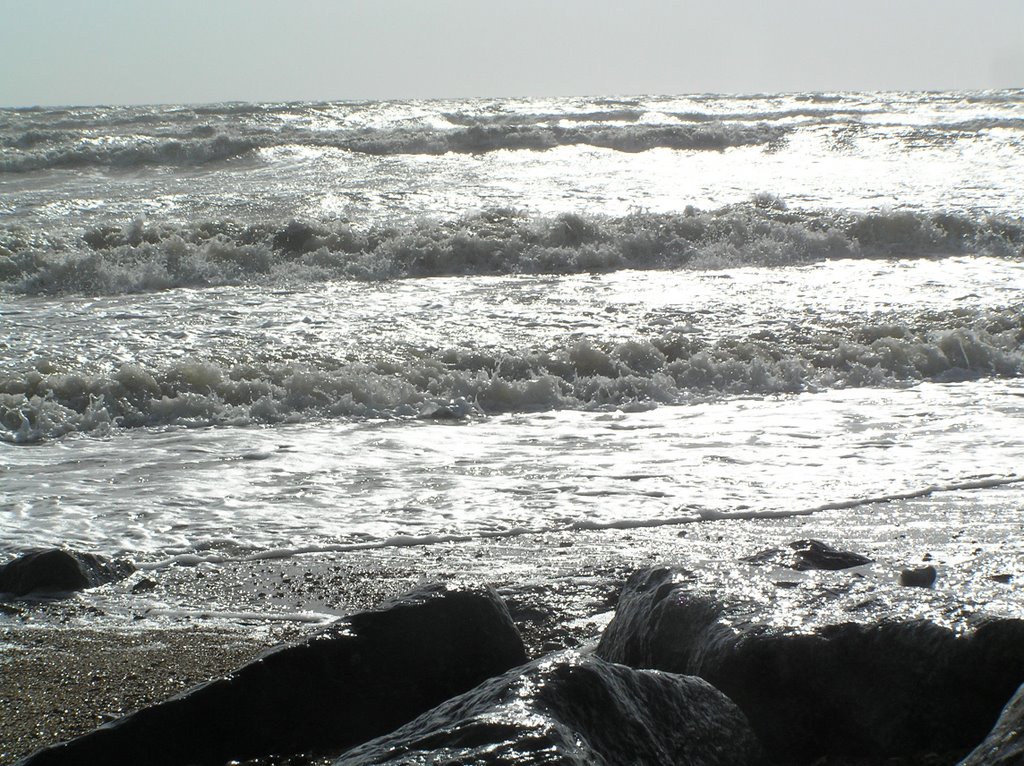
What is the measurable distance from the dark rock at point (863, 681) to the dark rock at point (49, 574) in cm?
242

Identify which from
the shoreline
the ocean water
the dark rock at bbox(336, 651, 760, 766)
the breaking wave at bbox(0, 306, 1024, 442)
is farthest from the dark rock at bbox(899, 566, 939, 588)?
the breaking wave at bbox(0, 306, 1024, 442)

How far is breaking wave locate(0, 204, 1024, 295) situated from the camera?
10773 millimetres

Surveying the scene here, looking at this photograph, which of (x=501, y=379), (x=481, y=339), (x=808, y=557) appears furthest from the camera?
(x=481, y=339)

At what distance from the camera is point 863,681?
245 centimetres

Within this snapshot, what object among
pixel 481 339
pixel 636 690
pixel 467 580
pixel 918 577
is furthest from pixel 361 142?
pixel 636 690

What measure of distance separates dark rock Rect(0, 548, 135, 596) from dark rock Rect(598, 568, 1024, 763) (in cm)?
242

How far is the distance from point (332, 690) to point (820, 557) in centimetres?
171

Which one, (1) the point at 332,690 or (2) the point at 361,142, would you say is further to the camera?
(2) the point at 361,142

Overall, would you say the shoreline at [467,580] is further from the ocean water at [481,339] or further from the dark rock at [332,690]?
the dark rock at [332,690]

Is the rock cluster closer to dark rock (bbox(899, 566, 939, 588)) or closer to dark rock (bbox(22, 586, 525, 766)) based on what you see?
dark rock (bbox(22, 586, 525, 766))

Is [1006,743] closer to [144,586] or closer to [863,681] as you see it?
[863,681]

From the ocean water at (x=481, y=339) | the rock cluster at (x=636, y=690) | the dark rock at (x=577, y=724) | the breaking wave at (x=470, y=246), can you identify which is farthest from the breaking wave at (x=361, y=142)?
the dark rock at (x=577, y=724)

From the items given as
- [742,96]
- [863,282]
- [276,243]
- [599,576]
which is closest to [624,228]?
[863,282]

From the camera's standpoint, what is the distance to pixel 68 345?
8.06 meters
